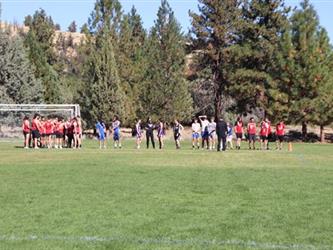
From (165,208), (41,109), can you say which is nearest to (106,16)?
(41,109)

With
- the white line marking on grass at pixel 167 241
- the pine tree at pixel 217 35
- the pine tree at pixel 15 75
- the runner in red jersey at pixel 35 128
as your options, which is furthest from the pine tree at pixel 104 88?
the white line marking on grass at pixel 167 241

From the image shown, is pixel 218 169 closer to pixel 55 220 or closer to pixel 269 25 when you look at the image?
pixel 55 220

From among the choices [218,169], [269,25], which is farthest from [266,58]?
[218,169]

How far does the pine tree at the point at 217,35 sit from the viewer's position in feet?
202

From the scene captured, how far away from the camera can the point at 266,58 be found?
194ft

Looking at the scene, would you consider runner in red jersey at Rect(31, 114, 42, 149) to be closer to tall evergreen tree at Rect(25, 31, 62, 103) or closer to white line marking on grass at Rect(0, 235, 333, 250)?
white line marking on grass at Rect(0, 235, 333, 250)

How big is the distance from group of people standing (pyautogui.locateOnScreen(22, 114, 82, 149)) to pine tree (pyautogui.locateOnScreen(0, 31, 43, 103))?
23294 mm

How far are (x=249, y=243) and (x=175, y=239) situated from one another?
107 centimetres

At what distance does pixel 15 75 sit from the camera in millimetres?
57875

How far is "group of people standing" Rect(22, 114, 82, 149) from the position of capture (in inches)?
1284

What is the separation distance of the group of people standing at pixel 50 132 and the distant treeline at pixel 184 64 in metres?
22.9

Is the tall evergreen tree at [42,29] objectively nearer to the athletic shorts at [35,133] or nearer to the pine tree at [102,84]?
the pine tree at [102,84]

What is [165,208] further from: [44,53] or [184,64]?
[44,53]

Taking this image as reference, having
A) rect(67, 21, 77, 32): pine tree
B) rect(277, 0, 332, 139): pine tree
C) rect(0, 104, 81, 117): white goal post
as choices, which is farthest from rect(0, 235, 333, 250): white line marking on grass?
rect(67, 21, 77, 32): pine tree
